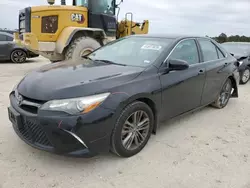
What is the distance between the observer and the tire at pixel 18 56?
418 inches

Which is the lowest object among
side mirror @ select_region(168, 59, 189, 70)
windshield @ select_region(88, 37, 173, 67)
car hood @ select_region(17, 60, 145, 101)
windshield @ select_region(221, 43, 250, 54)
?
car hood @ select_region(17, 60, 145, 101)

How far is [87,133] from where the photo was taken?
7.89ft

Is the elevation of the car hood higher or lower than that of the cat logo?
lower

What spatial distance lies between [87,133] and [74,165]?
0.56 meters

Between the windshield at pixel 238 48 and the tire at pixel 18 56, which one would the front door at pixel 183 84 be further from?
the tire at pixel 18 56

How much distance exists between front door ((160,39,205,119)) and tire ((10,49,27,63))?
29.8 ft

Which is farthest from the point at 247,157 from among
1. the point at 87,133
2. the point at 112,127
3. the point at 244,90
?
the point at 244,90

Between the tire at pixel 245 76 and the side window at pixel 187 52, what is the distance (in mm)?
4512

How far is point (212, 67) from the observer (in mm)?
4160

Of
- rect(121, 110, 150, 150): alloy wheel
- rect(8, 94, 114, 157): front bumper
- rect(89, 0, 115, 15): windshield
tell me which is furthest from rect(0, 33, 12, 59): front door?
rect(121, 110, 150, 150): alloy wheel

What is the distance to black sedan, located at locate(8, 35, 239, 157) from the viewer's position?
7.83ft

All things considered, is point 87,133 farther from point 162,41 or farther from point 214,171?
point 162,41

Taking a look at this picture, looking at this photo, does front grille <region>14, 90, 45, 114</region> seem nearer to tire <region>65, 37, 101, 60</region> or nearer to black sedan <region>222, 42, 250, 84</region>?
tire <region>65, 37, 101, 60</region>

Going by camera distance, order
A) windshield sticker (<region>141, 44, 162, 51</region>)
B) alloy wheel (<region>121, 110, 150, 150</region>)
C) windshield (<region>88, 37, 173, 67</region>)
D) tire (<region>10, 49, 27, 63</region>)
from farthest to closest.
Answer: tire (<region>10, 49, 27, 63</region>) < windshield sticker (<region>141, 44, 162, 51</region>) < windshield (<region>88, 37, 173, 67</region>) < alloy wheel (<region>121, 110, 150, 150</region>)
